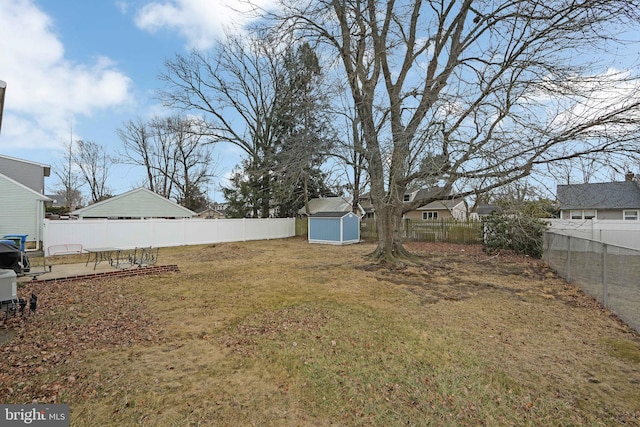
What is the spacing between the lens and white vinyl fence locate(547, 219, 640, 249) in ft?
38.1

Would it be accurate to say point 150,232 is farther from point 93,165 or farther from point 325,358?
point 93,165

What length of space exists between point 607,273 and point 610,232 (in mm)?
8892

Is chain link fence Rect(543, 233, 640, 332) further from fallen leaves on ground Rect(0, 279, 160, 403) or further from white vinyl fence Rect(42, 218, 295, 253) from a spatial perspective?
white vinyl fence Rect(42, 218, 295, 253)

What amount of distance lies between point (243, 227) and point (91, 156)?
26.7 meters

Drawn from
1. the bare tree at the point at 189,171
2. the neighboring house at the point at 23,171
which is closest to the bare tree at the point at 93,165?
the bare tree at the point at 189,171

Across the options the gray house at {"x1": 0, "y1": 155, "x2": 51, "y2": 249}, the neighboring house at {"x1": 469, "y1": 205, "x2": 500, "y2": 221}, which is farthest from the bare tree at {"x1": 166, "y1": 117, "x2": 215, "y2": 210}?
the neighboring house at {"x1": 469, "y1": 205, "x2": 500, "y2": 221}

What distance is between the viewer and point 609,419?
106 inches

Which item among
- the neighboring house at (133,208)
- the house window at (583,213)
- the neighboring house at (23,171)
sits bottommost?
the house window at (583,213)

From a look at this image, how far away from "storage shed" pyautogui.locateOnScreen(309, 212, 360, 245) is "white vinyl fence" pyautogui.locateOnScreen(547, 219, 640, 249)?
10539mm

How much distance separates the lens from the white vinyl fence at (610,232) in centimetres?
1162

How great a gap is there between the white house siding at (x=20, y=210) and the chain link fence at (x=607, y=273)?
2159cm

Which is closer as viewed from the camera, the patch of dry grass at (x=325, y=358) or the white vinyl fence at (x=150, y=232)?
Answer: the patch of dry grass at (x=325, y=358)

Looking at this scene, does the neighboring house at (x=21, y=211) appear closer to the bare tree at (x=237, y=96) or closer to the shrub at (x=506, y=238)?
the bare tree at (x=237, y=96)

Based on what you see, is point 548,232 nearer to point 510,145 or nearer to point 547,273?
point 547,273
